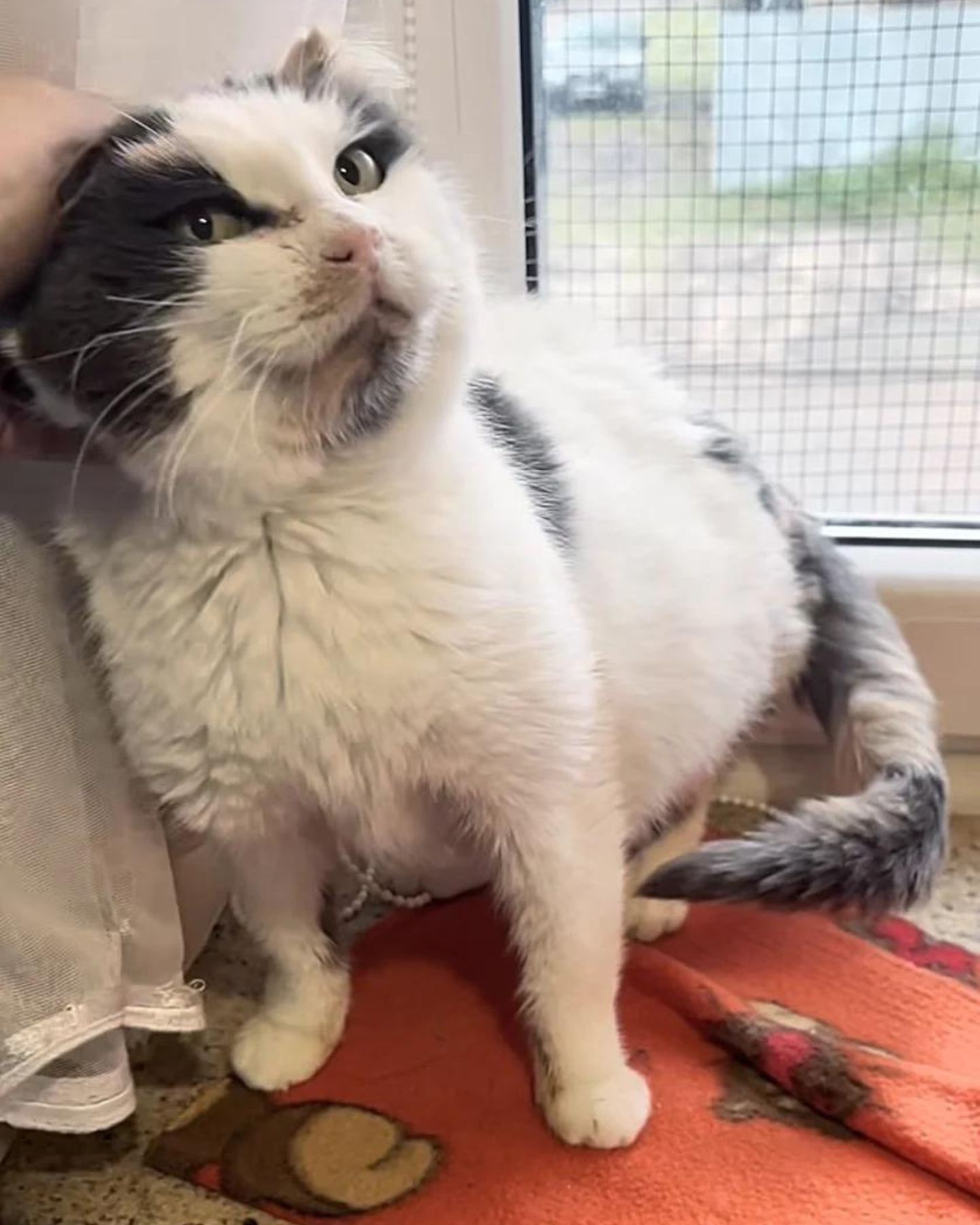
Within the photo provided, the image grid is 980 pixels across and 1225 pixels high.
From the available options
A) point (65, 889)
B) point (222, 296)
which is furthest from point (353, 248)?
point (65, 889)

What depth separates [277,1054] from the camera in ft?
3.41

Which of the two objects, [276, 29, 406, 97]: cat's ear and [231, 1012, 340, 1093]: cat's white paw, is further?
[231, 1012, 340, 1093]: cat's white paw

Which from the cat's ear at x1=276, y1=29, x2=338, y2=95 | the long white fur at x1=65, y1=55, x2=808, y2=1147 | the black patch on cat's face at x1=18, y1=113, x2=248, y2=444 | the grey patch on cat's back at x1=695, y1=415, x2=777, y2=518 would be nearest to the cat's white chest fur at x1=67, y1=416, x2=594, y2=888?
the long white fur at x1=65, y1=55, x2=808, y2=1147

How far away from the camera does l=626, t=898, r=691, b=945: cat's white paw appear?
1.15m

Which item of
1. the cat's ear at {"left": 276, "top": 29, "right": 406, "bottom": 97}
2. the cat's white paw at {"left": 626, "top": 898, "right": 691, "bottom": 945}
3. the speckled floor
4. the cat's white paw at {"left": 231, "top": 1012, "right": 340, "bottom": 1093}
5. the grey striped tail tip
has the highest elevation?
the cat's ear at {"left": 276, "top": 29, "right": 406, "bottom": 97}

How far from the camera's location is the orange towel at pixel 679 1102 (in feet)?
3.03

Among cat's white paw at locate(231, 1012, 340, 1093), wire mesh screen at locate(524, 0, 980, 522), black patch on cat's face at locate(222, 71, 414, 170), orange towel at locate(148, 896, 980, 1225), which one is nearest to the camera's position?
black patch on cat's face at locate(222, 71, 414, 170)

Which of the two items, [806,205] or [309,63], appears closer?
[309,63]

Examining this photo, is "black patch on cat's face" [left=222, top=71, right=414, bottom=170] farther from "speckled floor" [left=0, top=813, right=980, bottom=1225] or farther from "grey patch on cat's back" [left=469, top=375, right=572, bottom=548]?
"speckled floor" [left=0, top=813, right=980, bottom=1225]

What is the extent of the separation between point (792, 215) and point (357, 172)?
669 millimetres

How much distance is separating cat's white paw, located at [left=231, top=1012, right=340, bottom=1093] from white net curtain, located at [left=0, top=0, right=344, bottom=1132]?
12 cm

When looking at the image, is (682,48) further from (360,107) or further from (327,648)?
(327,648)

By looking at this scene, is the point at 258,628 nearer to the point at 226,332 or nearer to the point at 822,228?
the point at 226,332

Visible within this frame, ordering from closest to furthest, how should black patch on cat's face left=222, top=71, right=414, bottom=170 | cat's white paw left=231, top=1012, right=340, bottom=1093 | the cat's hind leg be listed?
black patch on cat's face left=222, top=71, right=414, bottom=170 < cat's white paw left=231, top=1012, right=340, bottom=1093 < the cat's hind leg
